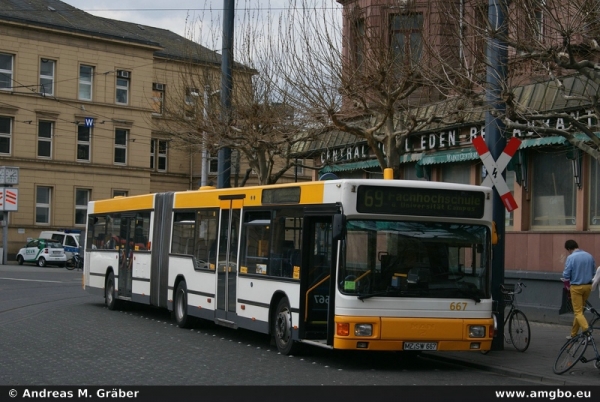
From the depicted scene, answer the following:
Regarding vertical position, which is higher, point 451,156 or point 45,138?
point 45,138

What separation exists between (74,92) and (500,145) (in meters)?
45.6

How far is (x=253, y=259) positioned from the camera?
52.7ft

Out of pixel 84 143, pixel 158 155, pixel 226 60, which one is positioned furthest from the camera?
pixel 158 155

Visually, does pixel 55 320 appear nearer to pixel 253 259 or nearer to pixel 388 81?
pixel 253 259

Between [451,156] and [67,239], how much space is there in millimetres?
31806

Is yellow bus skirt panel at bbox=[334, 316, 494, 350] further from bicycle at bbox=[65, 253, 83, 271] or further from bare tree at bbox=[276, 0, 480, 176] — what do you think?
bicycle at bbox=[65, 253, 83, 271]

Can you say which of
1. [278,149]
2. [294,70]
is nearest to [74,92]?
[278,149]

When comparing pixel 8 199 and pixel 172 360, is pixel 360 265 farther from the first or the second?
pixel 8 199

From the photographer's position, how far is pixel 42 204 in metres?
57.8

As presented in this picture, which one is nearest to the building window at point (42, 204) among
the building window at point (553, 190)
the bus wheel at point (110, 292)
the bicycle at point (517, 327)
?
the bus wheel at point (110, 292)

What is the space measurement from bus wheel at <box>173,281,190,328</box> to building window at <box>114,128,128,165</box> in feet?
140

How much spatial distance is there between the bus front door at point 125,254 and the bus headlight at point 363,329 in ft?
34.8

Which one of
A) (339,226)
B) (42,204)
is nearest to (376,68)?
(339,226)

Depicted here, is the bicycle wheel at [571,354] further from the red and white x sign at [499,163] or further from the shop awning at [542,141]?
the shop awning at [542,141]
